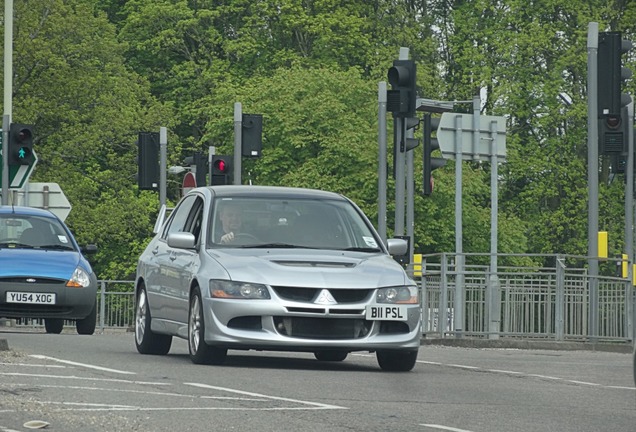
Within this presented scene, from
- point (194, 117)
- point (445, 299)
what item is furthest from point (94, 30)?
point (445, 299)

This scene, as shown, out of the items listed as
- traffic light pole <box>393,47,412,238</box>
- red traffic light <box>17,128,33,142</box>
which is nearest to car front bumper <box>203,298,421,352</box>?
traffic light pole <box>393,47,412,238</box>

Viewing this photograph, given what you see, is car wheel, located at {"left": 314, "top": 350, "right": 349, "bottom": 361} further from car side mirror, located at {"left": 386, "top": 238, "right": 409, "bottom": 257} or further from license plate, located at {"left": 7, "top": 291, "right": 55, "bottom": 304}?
license plate, located at {"left": 7, "top": 291, "right": 55, "bottom": 304}

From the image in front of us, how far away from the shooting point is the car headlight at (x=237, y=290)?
15.0 m

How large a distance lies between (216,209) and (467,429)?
22.4 feet

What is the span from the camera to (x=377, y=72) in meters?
65.2

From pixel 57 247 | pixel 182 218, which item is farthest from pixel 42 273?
pixel 182 218

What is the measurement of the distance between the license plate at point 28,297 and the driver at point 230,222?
6434 millimetres

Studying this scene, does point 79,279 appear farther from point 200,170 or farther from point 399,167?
point 200,170

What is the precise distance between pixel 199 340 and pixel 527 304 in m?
12.3

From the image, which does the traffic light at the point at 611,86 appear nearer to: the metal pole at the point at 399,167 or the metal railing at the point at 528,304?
the metal railing at the point at 528,304

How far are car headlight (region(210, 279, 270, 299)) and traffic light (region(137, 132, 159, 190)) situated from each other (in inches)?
920

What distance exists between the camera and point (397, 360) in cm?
1578

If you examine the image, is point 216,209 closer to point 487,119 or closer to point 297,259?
point 297,259

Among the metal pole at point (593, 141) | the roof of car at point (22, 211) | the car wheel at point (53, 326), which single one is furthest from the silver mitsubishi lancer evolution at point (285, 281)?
the metal pole at point (593, 141)
